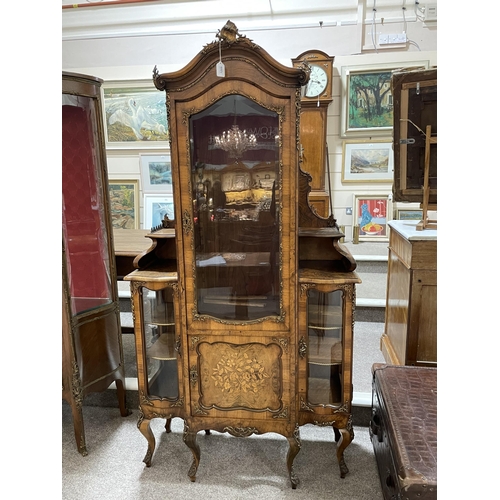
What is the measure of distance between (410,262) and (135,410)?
1.69 m

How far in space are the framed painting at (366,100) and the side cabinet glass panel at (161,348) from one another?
118 inches

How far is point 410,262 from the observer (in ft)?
6.77

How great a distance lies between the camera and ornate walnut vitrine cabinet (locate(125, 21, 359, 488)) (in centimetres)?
146

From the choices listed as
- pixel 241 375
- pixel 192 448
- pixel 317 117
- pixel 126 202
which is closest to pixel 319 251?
pixel 241 375

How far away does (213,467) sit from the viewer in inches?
72.0

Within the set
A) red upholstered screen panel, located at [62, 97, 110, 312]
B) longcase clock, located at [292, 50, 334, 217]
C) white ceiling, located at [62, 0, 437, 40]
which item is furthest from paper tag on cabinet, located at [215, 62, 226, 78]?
white ceiling, located at [62, 0, 437, 40]

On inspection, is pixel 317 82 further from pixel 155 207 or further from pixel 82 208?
pixel 82 208

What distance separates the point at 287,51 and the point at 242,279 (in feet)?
10.3

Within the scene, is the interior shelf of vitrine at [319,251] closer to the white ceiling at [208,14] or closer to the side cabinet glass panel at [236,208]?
the side cabinet glass panel at [236,208]

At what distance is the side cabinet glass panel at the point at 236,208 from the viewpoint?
1.50 m

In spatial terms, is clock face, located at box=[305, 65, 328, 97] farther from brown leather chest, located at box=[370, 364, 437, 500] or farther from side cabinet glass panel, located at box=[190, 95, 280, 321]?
brown leather chest, located at box=[370, 364, 437, 500]

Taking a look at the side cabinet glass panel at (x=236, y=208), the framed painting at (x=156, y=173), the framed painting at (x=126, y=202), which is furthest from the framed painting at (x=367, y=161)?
the side cabinet glass panel at (x=236, y=208)
